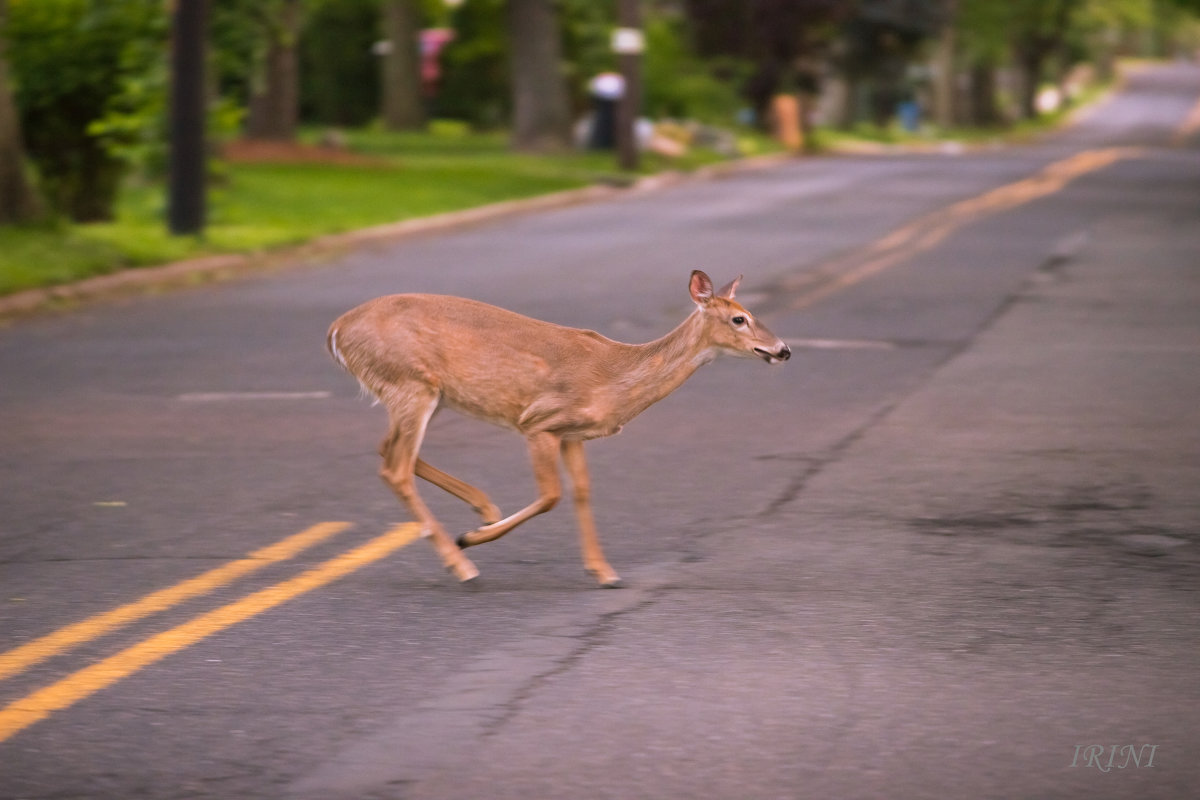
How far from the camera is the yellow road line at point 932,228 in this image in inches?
734

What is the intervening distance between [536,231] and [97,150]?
581cm

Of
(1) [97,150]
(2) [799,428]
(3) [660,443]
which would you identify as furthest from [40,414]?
(1) [97,150]

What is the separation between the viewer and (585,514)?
7023mm

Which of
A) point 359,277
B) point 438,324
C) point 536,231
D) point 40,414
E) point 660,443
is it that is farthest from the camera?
point 536,231

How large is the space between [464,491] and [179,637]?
142cm

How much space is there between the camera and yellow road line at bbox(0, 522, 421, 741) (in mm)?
5586

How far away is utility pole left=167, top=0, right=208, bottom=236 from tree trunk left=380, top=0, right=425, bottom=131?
31.0 metres

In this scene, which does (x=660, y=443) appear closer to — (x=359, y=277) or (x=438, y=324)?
(x=438, y=324)

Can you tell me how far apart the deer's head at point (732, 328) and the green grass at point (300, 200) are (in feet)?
35.0

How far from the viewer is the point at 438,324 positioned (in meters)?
7.05

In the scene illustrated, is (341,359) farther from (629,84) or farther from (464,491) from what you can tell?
(629,84)

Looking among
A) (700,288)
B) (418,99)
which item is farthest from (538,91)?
(700,288)

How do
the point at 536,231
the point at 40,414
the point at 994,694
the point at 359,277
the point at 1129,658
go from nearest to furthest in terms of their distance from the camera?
the point at 994,694 → the point at 1129,658 → the point at 40,414 → the point at 359,277 → the point at 536,231

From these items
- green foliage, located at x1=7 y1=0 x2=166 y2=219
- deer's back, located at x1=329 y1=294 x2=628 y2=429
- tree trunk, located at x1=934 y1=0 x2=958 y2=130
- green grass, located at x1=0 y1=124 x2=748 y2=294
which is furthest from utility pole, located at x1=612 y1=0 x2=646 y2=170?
tree trunk, located at x1=934 y1=0 x2=958 y2=130
